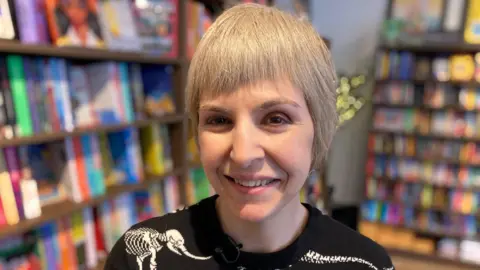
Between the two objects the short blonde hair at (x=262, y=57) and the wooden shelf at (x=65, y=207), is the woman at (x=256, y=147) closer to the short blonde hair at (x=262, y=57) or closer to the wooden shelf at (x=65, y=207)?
the short blonde hair at (x=262, y=57)

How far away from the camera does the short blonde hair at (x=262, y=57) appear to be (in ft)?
2.29

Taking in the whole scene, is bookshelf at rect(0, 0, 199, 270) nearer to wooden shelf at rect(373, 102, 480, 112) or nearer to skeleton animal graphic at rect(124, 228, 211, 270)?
skeleton animal graphic at rect(124, 228, 211, 270)

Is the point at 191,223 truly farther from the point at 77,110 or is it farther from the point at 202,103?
the point at 77,110

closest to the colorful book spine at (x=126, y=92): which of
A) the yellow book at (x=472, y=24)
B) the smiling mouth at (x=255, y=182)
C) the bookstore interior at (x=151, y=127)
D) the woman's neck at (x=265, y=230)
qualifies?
the bookstore interior at (x=151, y=127)

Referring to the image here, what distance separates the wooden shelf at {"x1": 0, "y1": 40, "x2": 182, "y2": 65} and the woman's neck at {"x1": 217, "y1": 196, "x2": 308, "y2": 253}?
3.11 feet

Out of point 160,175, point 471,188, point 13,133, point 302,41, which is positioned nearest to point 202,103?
point 302,41

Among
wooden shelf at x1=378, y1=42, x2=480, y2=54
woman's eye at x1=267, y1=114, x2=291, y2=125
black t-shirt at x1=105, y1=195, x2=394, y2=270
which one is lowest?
black t-shirt at x1=105, y1=195, x2=394, y2=270

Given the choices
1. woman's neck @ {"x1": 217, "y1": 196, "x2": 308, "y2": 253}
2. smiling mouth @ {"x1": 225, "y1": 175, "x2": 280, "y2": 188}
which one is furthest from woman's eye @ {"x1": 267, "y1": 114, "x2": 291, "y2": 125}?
woman's neck @ {"x1": 217, "y1": 196, "x2": 308, "y2": 253}

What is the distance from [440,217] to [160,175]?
266 centimetres

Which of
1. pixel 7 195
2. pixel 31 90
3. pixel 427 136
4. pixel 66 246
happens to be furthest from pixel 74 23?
pixel 427 136

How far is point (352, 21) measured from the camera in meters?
3.56

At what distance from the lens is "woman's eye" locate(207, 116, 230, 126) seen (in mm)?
737

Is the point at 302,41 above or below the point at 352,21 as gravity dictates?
below

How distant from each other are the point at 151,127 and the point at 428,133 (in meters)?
2.42
